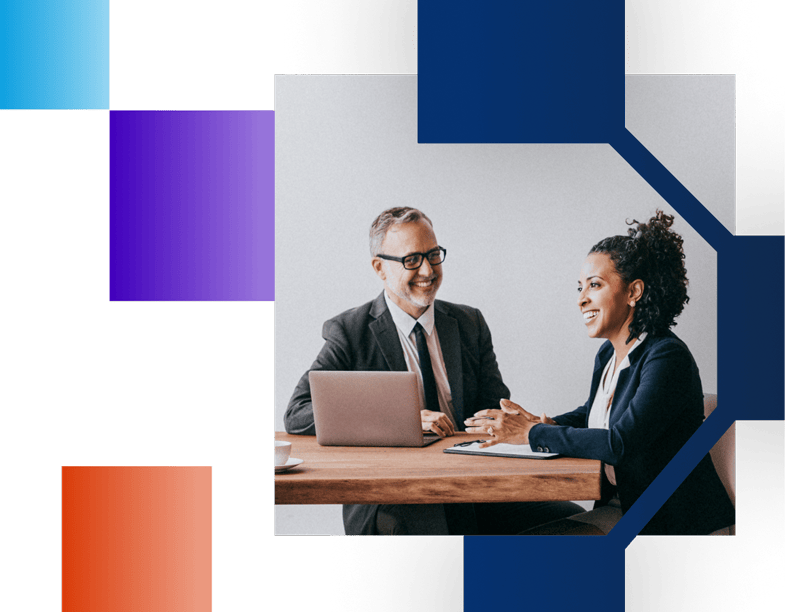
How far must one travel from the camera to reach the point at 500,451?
3.98 m

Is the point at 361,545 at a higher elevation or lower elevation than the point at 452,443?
lower

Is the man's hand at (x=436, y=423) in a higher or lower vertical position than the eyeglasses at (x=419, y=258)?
lower

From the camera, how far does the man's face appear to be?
404 cm

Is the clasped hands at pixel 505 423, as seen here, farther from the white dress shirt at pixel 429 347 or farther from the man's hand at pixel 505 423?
the white dress shirt at pixel 429 347

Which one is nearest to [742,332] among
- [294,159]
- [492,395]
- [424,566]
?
[492,395]

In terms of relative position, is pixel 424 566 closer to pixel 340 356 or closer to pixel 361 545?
pixel 361 545

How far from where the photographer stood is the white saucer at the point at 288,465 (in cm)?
392

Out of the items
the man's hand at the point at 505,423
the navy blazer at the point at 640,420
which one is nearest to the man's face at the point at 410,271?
the man's hand at the point at 505,423

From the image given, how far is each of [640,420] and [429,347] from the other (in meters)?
0.97

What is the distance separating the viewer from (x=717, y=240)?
402cm

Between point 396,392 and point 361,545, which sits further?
point 361,545

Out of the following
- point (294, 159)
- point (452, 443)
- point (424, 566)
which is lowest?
point (424, 566)

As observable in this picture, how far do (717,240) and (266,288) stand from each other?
199 centimetres

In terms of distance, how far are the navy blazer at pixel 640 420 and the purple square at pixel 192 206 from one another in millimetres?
1487
